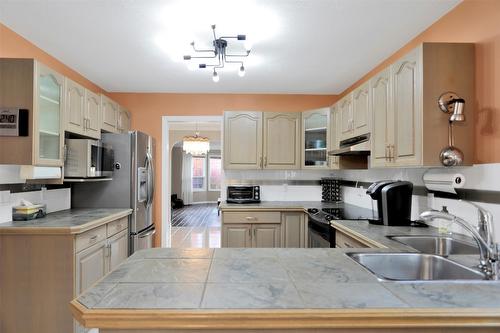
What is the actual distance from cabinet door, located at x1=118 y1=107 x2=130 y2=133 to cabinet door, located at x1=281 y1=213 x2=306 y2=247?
7.81ft

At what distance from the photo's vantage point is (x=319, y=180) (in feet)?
13.8

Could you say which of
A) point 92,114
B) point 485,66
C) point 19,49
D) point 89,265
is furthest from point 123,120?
point 485,66

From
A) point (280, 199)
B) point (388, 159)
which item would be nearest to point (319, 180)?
point (280, 199)

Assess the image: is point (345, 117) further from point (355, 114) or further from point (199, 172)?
point (199, 172)

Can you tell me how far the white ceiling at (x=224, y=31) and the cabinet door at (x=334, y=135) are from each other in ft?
1.46

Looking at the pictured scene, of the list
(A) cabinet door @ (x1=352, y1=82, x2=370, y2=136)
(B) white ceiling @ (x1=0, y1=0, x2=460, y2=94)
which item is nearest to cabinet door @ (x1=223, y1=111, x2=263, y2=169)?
(B) white ceiling @ (x1=0, y1=0, x2=460, y2=94)

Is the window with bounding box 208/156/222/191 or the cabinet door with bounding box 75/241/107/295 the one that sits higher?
the window with bounding box 208/156/222/191

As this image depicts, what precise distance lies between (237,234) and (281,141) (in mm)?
1327

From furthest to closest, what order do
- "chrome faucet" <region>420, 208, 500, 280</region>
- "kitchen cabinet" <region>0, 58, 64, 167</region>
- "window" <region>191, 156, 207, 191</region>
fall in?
1. "window" <region>191, 156, 207, 191</region>
2. "kitchen cabinet" <region>0, 58, 64, 167</region>
3. "chrome faucet" <region>420, 208, 500, 280</region>

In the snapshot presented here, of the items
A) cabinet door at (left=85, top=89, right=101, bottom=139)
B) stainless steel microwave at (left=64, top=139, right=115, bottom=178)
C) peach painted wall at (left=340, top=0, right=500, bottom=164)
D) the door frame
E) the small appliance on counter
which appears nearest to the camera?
→ peach painted wall at (left=340, top=0, right=500, bottom=164)

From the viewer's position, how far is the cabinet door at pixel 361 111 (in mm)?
2582

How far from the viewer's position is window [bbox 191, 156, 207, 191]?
10.8 m

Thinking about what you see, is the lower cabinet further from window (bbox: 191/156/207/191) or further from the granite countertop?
window (bbox: 191/156/207/191)

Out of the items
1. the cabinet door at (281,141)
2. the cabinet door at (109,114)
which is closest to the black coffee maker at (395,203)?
the cabinet door at (281,141)
